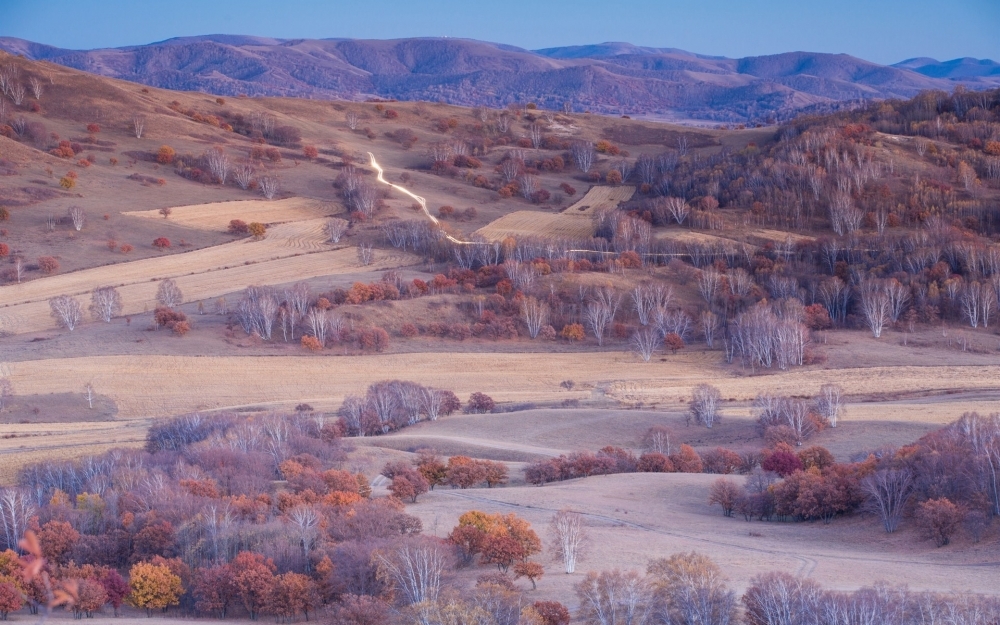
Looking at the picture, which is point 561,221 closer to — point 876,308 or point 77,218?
point 876,308

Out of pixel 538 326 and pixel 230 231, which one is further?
pixel 230 231

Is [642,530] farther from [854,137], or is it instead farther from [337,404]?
[854,137]

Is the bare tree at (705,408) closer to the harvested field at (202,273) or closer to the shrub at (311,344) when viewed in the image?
the shrub at (311,344)

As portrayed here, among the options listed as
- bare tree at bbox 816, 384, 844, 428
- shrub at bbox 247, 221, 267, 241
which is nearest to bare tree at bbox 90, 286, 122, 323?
shrub at bbox 247, 221, 267, 241

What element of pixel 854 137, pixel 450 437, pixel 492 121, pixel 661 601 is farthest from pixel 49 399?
pixel 492 121

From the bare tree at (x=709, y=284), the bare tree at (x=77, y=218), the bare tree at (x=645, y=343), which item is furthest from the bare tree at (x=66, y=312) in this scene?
the bare tree at (x=709, y=284)

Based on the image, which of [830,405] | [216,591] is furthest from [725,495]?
[216,591]
